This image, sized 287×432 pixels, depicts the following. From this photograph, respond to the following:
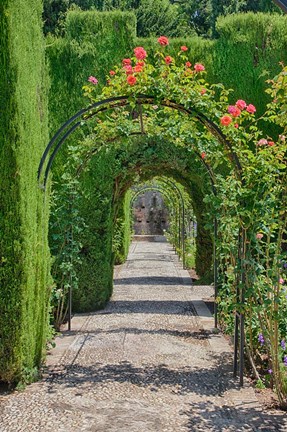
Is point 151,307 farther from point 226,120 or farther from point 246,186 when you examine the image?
point 226,120

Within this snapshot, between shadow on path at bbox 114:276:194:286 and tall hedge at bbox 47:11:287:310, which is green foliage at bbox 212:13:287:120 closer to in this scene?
tall hedge at bbox 47:11:287:310

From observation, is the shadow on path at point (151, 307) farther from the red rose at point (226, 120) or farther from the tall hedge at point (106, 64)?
the red rose at point (226, 120)

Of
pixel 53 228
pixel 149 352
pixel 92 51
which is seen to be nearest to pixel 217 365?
pixel 149 352

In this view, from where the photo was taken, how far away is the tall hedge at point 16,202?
4336 mm

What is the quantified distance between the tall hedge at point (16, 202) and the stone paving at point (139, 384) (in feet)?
1.35

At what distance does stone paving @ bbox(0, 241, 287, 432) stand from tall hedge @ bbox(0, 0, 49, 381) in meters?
0.41

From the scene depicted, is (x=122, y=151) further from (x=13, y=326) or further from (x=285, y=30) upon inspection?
(x=13, y=326)

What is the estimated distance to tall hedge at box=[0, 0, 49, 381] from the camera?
4336 millimetres

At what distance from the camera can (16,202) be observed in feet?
14.4

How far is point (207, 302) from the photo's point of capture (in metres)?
9.30

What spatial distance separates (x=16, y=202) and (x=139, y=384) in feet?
5.85

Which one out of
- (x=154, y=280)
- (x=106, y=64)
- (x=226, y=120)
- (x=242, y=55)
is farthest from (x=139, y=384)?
(x=154, y=280)

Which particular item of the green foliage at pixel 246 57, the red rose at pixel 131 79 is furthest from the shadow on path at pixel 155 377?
the green foliage at pixel 246 57

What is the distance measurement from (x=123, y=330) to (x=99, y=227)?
181 centimetres
